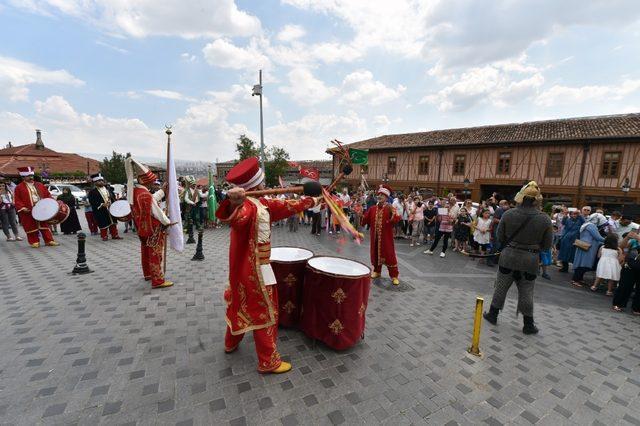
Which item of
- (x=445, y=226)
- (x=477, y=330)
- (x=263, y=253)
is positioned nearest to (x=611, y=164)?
(x=445, y=226)

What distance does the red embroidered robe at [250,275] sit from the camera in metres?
2.79

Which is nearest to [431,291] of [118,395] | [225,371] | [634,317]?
[634,317]

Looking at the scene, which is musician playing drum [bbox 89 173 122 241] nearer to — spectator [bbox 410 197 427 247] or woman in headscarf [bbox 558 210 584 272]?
spectator [bbox 410 197 427 247]

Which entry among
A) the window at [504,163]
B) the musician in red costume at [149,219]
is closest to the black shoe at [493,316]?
the musician in red costume at [149,219]

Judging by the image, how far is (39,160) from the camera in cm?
3062

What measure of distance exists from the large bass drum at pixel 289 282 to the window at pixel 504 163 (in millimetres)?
22876

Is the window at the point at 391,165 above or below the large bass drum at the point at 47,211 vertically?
above

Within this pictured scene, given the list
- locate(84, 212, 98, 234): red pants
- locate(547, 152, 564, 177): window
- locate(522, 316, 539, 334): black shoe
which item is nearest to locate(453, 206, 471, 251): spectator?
locate(522, 316, 539, 334): black shoe

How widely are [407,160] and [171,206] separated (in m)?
24.4

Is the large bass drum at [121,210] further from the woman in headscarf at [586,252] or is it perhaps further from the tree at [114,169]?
the tree at [114,169]

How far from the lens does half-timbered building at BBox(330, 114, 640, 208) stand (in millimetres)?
17750

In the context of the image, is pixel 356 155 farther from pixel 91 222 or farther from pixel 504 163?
pixel 504 163

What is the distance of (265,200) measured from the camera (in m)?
2.94

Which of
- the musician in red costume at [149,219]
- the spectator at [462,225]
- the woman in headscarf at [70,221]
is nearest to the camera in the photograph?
the musician in red costume at [149,219]
